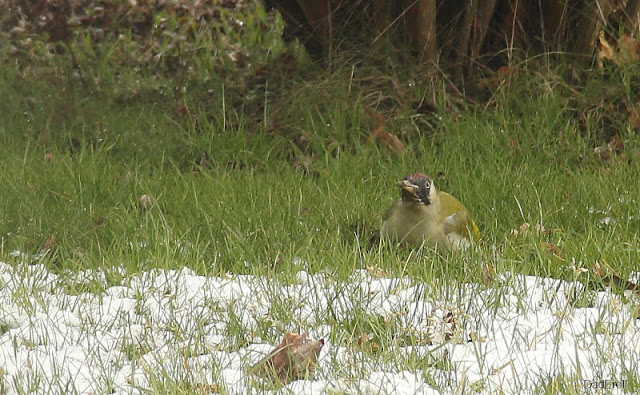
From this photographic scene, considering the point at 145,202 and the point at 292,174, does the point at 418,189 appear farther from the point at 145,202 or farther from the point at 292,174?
the point at 292,174

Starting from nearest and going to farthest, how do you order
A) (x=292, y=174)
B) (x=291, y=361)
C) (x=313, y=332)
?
1. (x=291, y=361)
2. (x=313, y=332)
3. (x=292, y=174)

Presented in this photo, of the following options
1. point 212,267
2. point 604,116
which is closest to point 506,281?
point 212,267

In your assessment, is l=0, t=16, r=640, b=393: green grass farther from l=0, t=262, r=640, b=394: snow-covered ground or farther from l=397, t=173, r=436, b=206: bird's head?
l=397, t=173, r=436, b=206: bird's head

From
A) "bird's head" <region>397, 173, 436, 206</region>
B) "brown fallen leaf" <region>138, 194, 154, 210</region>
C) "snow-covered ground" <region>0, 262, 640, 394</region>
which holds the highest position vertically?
"bird's head" <region>397, 173, 436, 206</region>

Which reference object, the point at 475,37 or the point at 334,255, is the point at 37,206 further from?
the point at 475,37

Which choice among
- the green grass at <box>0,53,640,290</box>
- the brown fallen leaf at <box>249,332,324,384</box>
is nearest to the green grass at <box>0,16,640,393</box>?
the green grass at <box>0,53,640,290</box>

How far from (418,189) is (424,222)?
15 centimetres

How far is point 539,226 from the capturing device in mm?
4684

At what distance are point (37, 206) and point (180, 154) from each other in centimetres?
175

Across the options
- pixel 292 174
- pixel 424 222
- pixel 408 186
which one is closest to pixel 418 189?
pixel 408 186

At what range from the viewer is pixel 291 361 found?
3191 mm

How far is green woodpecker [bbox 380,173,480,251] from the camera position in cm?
446

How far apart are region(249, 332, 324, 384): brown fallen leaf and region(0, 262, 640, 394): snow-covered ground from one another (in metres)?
0.04

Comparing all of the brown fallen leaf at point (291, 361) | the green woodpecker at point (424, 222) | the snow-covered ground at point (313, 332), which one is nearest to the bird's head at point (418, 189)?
the green woodpecker at point (424, 222)
